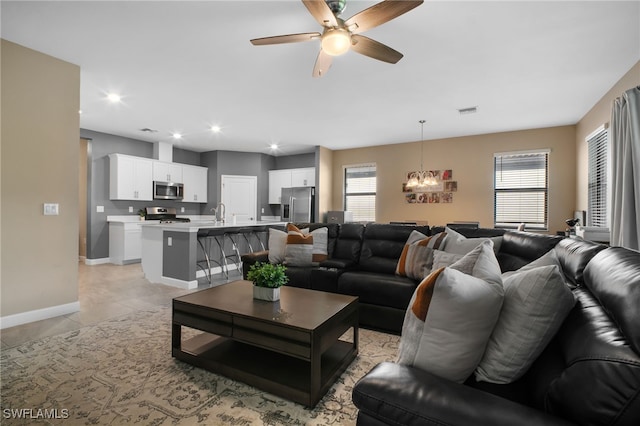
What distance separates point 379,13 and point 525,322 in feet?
6.34

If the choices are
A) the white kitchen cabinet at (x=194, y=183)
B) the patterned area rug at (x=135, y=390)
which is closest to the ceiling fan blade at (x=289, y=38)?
the patterned area rug at (x=135, y=390)

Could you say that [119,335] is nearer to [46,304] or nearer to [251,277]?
[46,304]

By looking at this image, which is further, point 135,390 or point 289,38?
point 289,38

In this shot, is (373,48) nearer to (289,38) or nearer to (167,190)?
(289,38)

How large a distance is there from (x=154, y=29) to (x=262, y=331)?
8.88 feet

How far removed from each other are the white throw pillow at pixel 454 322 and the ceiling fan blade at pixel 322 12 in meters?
1.77

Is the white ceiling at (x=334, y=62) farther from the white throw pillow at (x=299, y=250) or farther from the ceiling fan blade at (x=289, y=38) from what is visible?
the white throw pillow at (x=299, y=250)

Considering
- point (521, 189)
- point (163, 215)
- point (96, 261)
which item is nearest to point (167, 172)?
point (163, 215)

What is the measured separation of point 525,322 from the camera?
3.55 feet

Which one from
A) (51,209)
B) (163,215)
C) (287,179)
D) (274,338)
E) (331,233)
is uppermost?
(287,179)

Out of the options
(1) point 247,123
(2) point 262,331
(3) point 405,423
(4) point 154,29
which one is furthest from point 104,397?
(1) point 247,123

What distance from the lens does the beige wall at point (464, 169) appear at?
539cm

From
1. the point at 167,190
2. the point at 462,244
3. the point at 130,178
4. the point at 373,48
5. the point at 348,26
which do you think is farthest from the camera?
the point at 167,190

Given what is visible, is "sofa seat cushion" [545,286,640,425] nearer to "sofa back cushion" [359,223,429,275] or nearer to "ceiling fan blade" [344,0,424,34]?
"ceiling fan blade" [344,0,424,34]
